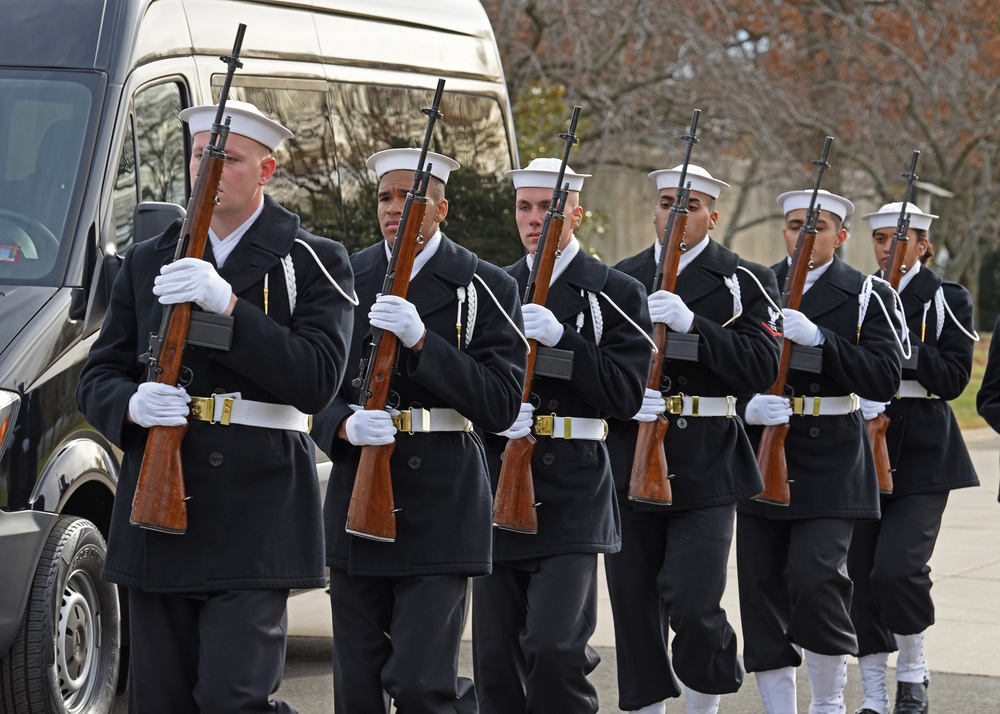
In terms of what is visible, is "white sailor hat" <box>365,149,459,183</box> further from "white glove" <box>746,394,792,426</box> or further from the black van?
"white glove" <box>746,394,792,426</box>

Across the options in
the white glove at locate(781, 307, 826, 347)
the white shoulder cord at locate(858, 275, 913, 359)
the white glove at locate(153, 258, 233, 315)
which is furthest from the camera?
the white shoulder cord at locate(858, 275, 913, 359)

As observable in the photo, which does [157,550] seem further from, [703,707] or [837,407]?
[837,407]

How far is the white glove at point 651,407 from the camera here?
588 cm

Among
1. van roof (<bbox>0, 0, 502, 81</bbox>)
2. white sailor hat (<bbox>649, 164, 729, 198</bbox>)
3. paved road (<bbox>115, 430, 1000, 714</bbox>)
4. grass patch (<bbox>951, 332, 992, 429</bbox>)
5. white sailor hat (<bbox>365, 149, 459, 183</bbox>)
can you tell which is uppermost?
van roof (<bbox>0, 0, 502, 81</bbox>)

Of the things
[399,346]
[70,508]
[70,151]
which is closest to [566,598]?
[399,346]

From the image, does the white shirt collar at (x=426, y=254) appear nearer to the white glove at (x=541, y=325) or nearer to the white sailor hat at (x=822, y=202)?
the white glove at (x=541, y=325)

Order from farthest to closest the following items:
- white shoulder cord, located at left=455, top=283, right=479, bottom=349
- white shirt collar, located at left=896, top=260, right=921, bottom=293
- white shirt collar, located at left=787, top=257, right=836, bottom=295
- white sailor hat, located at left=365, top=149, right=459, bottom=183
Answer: white shirt collar, located at left=896, top=260, right=921, bottom=293 → white shirt collar, located at left=787, top=257, right=836, bottom=295 → white sailor hat, located at left=365, top=149, right=459, bottom=183 → white shoulder cord, located at left=455, top=283, right=479, bottom=349

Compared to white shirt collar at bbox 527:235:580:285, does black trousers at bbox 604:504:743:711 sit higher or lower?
lower

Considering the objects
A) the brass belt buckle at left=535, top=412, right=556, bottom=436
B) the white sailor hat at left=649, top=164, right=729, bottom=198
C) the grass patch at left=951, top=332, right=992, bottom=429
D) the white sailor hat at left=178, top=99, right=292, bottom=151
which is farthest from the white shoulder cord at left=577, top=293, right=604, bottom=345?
the grass patch at left=951, top=332, right=992, bottom=429

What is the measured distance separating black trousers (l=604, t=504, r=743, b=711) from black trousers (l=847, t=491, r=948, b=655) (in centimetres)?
114

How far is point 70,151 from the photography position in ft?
19.6

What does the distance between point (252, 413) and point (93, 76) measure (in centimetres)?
238

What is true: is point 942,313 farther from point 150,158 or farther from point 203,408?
point 203,408

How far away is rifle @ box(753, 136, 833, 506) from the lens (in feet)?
20.6
